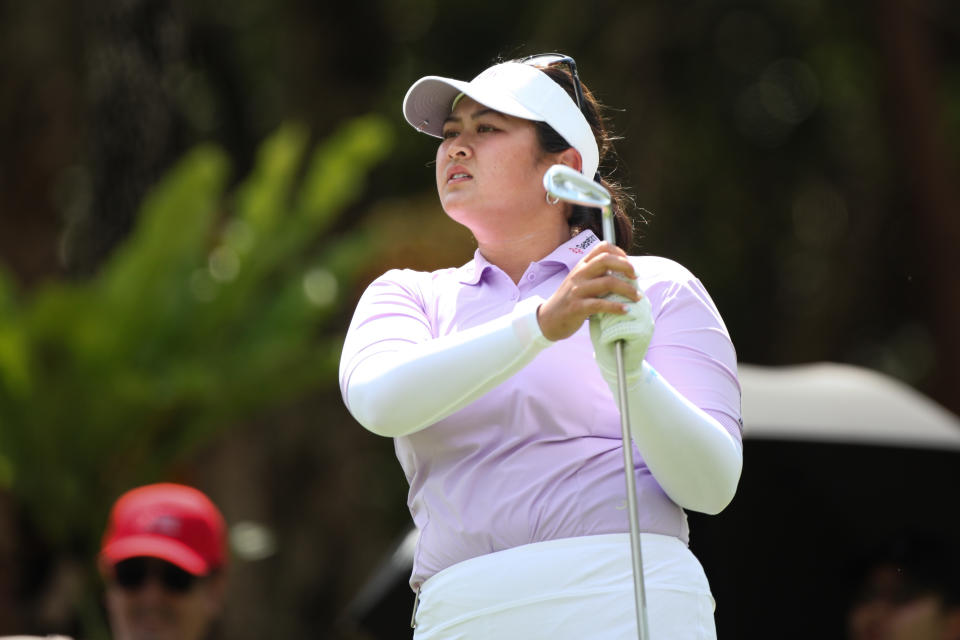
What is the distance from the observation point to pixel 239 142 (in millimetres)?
15109

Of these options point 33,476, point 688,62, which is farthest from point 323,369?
point 688,62

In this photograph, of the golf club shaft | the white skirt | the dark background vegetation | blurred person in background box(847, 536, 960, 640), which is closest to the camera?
the golf club shaft

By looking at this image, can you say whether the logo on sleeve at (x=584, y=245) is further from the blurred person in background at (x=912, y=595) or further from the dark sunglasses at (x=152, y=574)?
the blurred person in background at (x=912, y=595)

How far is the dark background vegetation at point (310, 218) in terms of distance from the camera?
29.2 ft

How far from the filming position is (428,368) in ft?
8.24

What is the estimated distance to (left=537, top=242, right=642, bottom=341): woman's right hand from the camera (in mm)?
2410

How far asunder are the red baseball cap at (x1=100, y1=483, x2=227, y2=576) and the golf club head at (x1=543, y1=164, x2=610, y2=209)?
2596 mm

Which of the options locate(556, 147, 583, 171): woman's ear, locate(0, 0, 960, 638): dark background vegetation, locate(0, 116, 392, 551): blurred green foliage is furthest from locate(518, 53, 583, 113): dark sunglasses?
locate(0, 116, 392, 551): blurred green foliage

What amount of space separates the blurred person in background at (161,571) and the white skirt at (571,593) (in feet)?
7.61

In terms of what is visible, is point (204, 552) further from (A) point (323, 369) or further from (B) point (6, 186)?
(B) point (6, 186)

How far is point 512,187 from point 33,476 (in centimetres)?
678

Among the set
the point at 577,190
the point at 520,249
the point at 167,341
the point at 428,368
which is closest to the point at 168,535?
the point at 520,249

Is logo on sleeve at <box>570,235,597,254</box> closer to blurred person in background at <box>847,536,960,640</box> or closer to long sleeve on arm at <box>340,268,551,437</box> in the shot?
long sleeve on arm at <box>340,268,551,437</box>

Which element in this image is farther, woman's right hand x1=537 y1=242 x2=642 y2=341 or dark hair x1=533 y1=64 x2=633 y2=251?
dark hair x1=533 y1=64 x2=633 y2=251
